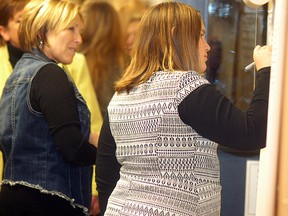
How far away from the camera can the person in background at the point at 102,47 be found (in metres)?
2.90

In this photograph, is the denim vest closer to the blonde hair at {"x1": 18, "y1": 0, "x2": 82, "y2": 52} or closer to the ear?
the blonde hair at {"x1": 18, "y1": 0, "x2": 82, "y2": 52}

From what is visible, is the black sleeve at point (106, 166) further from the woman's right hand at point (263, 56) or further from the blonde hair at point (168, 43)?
the woman's right hand at point (263, 56)

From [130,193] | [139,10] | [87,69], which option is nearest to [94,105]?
[87,69]

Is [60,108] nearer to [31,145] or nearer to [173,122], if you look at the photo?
[31,145]

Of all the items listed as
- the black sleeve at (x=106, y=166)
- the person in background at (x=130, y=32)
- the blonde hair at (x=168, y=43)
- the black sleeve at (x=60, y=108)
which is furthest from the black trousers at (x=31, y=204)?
the person in background at (x=130, y=32)

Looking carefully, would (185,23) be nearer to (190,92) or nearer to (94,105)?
(190,92)

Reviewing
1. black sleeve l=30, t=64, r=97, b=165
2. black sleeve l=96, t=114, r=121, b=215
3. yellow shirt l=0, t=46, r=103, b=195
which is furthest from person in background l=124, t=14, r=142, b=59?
black sleeve l=96, t=114, r=121, b=215

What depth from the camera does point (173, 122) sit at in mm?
1516

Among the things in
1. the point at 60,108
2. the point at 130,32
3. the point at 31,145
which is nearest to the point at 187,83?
the point at 60,108

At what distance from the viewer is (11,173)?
2.07 m

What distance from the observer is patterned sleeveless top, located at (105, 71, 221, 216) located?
1.52 meters

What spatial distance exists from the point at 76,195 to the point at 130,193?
528mm

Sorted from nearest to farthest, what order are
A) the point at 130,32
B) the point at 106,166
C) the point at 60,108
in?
the point at 106,166
the point at 60,108
the point at 130,32

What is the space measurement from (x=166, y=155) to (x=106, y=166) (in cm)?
29
